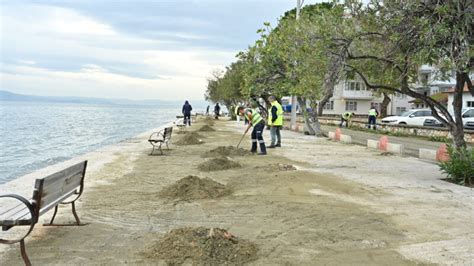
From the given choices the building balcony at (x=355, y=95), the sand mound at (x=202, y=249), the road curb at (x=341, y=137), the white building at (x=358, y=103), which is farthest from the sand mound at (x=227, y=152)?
the building balcony at (x=355, y=95)

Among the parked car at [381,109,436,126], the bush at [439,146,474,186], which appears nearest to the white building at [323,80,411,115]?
the parked car at [381,109,436,126]

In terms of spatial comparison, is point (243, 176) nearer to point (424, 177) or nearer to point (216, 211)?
point (216, 211)

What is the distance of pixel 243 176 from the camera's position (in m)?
10.8

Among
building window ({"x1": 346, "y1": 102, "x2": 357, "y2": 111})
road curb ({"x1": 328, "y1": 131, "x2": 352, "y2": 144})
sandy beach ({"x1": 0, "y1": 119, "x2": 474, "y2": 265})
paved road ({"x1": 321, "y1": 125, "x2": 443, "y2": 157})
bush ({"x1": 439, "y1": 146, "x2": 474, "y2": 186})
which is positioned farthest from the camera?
building window ({"x1": 346, "y1": 102, "x2": 357, "y2": 111})

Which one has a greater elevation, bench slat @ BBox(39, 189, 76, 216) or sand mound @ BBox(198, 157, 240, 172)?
bench slat @ BBox(39, 189, 76, 216)

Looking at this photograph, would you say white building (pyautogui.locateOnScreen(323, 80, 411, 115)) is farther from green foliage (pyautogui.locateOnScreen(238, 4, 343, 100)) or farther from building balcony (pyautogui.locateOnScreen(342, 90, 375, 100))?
green foliage (pyautogui.locateOnScreen(238, 4, 343, 100))

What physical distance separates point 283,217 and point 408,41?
5265mm

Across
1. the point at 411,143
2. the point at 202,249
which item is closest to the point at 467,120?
the point at 411,143

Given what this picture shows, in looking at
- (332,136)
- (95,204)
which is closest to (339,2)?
(95,204)

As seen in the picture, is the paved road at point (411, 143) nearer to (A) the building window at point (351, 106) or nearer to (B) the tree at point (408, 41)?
(B) the tree at point (408, 41)

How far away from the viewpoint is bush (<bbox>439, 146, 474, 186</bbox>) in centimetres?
1035

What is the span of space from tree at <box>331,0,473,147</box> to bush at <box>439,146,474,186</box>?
4.39 ft

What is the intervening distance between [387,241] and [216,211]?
2.64 metres

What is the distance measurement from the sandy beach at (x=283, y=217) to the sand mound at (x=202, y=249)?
105 mm
